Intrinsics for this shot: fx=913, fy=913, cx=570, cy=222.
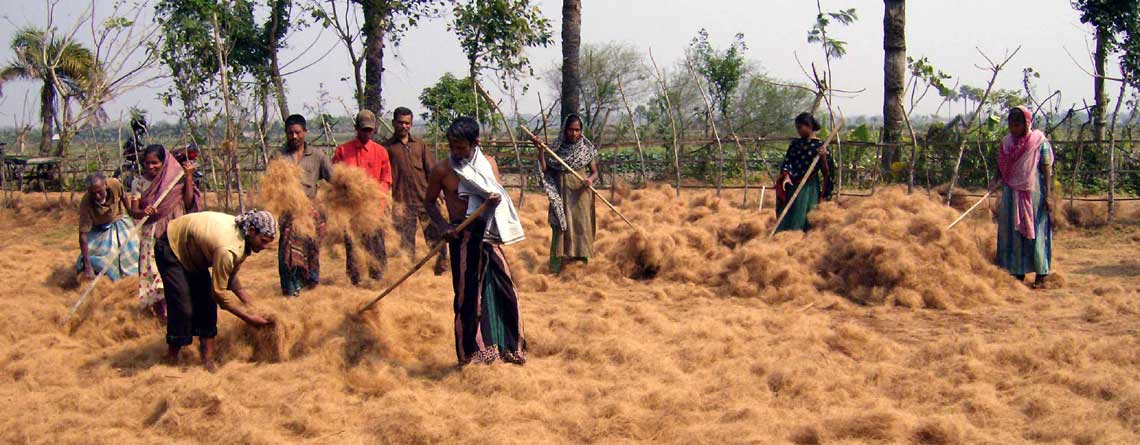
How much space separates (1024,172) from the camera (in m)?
6.48

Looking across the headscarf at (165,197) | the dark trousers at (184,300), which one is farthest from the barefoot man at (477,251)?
the headscarf at (165,197)

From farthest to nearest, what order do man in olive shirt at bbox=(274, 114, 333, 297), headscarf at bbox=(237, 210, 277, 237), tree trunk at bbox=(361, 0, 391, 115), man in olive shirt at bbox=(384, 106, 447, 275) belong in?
tree trunk at bbox=(361, 0, 391, 115) → man in olive shirt at bbox=(384, 106, 447, 275) → man in olive shirt at bbox=(274, 114, 333, 297) → headscarf at bbox=(237, 210, 277, 237)

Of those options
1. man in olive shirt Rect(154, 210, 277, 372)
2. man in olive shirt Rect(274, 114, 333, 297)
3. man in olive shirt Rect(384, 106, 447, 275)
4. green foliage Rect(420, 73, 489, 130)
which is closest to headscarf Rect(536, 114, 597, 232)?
man in olive shirt Rect(384, 106, 447, 275)

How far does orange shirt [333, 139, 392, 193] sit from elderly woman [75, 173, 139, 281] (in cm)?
177

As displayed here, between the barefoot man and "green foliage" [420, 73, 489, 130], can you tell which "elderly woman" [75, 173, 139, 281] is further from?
"green foliage" [420, 73, 489, 130]

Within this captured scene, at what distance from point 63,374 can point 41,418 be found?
66 centimetres

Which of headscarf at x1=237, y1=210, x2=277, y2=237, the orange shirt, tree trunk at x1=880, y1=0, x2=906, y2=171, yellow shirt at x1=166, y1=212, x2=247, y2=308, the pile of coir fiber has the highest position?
tree trunk at x1=880, y1=0, x2=906, y2=171

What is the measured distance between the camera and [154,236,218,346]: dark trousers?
177 inches

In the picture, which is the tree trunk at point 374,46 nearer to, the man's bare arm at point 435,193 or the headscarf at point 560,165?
the headscarf at point 560,165

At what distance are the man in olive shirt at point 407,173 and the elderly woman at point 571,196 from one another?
2.98 feet

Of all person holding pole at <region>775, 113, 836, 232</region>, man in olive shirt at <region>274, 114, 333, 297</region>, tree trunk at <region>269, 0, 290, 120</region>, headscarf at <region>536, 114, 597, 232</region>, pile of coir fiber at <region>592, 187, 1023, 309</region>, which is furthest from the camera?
tree trunk at <region>269, 0, 290, 120</region>

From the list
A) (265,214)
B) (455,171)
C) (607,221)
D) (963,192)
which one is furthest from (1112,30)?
(265,214)

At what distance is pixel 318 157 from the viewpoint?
6090mm

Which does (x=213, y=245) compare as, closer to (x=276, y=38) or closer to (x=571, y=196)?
(x=571, y=196)
